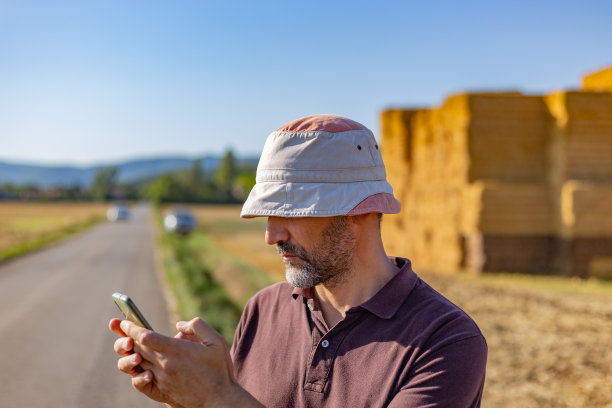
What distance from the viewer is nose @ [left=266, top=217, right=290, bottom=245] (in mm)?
1894

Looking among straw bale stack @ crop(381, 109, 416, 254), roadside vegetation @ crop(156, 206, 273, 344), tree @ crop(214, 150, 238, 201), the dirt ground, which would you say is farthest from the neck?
tree @ crop(214, 150, 238, 201)

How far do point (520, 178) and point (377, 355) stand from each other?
1534 centimetres

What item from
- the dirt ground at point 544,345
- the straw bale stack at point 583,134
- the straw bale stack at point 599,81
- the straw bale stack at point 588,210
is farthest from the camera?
the straw bale stack at point 599,81

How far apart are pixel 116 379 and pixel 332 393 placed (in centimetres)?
594

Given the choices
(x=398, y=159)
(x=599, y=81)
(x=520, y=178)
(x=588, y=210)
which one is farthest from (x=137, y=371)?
(x=398, y=159)

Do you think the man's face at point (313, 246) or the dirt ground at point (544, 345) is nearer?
the man's face at point (313, 246)

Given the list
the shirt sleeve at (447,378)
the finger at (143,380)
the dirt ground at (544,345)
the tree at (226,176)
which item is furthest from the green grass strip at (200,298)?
the tree at (226,176)

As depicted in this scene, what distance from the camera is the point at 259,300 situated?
7.29 feet

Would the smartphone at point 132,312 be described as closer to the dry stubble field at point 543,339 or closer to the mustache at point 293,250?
the mustache at point 293,250

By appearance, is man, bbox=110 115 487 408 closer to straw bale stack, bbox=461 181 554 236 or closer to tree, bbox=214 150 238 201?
straw bale stack, bbox=461 181 554 236

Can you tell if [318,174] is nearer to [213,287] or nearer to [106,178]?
[213,287]

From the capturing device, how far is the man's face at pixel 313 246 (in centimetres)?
187

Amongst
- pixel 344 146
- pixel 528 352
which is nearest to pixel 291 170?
pixel 344 146

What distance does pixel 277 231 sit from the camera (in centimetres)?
190
